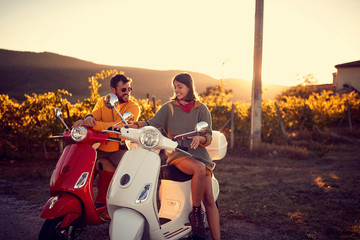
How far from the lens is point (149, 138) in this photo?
2.21 metres

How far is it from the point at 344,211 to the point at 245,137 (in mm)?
5470

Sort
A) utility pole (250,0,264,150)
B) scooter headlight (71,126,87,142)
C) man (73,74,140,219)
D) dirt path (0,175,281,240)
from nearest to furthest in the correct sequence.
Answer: scooter headlight (71,126,87,142) < man (73,74,140,219) < dirt path (0,175,281,240) < utility pole (250,0,264,150)

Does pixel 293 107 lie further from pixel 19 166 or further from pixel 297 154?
pixel 19 166

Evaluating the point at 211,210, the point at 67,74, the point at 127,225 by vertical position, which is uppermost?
the point at 67,74

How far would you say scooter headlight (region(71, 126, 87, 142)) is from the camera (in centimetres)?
250

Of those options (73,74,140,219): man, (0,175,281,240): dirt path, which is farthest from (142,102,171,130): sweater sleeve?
(0,175,281,240): dirt path

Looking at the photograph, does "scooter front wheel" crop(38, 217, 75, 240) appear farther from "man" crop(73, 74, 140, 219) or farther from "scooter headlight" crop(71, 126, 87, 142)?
"scooter headlight" crop(71, 126, 87, 142)

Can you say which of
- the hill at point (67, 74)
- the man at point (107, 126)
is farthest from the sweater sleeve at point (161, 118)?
the hill at point (67, 74)

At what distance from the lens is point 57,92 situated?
7.26 metres

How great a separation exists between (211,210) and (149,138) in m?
1.02

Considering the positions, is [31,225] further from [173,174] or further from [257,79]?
[257,79]

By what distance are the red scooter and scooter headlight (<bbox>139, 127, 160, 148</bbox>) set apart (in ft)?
1.99

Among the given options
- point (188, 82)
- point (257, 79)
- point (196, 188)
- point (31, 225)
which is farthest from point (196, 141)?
point (257, 79)

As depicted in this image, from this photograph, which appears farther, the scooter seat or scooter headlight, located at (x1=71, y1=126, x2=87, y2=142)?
the scooter seat
